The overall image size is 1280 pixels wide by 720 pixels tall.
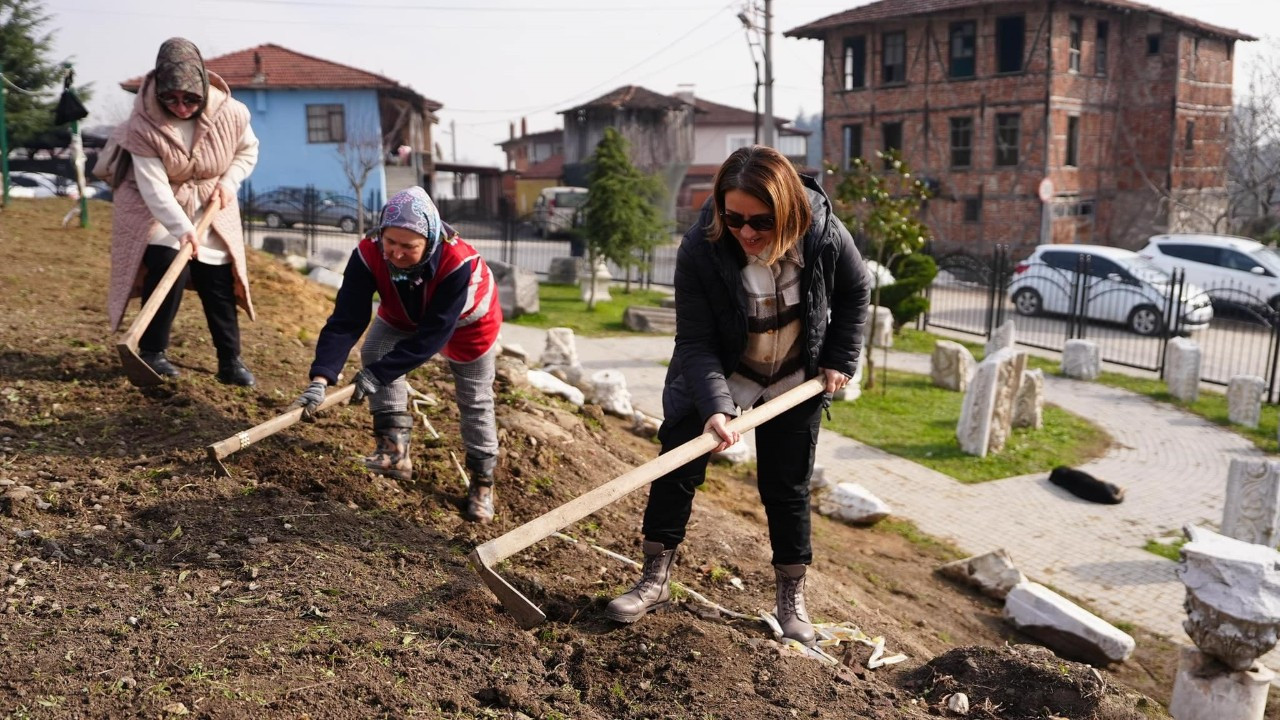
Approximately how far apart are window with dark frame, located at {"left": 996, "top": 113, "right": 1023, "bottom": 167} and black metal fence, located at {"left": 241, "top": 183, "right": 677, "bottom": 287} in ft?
30.8

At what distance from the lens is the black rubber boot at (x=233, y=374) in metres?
5.47

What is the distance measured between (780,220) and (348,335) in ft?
6.19

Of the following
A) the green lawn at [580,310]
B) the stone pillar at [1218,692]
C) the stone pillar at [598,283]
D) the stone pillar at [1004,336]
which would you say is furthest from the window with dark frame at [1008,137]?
the stone pillar at [1218,692]

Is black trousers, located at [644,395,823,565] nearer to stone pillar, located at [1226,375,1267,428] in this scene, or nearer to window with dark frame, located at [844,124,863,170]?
stone pillar, located at [1226,375,1267,428]

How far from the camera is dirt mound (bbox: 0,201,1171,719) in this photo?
2.83m

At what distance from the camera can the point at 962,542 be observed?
6965 millimetres

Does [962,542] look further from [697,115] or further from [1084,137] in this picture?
[697,115]

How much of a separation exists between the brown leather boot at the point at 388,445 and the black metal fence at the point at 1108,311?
11.6m

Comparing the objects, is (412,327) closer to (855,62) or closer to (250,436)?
(250,436)

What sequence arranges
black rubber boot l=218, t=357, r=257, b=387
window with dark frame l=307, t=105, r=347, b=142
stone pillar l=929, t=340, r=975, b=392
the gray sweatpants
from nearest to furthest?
the gray sweatpants < black rubber boot l=218, t=357, r=257, b=387 < stone pillar l=929, t=340, r=975, b=392 < window with dark frame l=307, t=105, r=347, b=142

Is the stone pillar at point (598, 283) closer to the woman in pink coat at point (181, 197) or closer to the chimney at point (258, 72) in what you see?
the woman in pink coat at point (181, 197)

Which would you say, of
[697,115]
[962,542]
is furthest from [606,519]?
[697,115]

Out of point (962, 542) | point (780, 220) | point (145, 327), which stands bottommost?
point (962, 542)

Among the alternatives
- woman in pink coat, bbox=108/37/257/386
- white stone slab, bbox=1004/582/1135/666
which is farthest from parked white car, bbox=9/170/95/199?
white stone slab, bbox=1004/582/1135/666
